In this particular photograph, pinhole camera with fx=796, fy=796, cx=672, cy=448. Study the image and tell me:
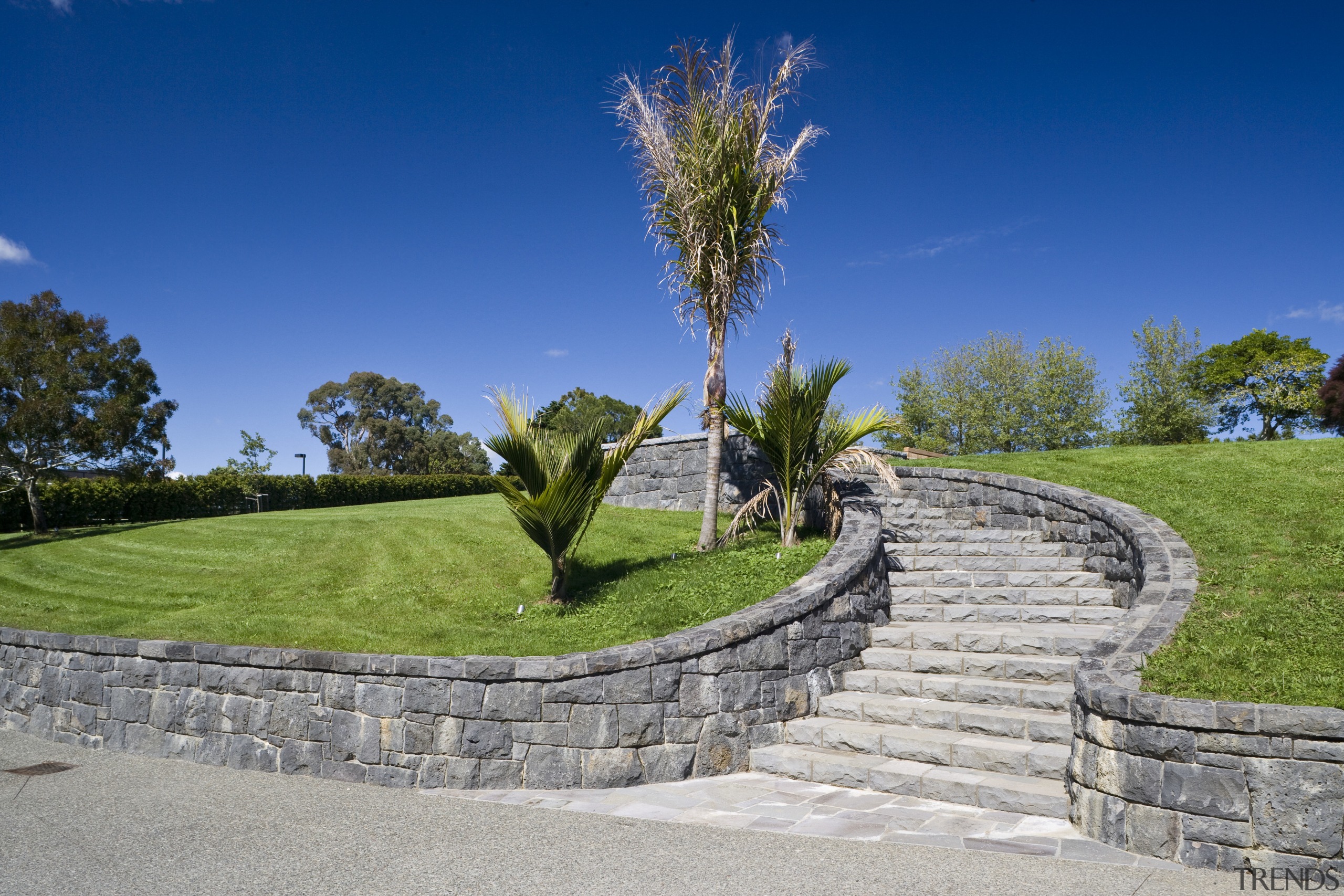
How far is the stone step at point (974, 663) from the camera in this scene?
5699mm

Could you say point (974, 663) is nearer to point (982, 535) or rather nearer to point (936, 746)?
point (936, 746)

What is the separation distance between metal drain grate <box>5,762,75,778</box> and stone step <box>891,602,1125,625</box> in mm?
7139

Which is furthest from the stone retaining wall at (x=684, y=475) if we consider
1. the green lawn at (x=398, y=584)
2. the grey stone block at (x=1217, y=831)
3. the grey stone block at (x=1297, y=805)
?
the grey stone block at (x=1297, y=805)

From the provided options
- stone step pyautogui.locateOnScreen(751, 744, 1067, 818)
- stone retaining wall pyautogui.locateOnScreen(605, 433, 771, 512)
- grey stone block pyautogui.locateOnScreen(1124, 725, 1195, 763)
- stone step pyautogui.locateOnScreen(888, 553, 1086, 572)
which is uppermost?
stone retaining wall pyautogui.locateOnScreen(605, 433, 771, 512)

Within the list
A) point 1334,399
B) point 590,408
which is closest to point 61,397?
point 590,408

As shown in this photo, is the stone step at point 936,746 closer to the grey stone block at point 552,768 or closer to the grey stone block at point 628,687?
the grey stone block at point 628,687

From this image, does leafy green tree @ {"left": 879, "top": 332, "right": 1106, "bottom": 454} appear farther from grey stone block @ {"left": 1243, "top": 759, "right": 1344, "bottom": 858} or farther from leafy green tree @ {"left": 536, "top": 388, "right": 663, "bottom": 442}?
grey stone block @ {"left": 1243, "top": 759, "right": 1344, "bottom": 858}

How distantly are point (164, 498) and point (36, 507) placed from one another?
3407 mm

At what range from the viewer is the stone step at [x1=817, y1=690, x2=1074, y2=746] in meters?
5.10

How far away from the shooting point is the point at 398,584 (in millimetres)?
8992

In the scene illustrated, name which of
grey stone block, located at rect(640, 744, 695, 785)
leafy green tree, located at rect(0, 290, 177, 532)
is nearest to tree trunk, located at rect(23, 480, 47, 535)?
leafy green tree, located at rect(0, 290, 177, 532)

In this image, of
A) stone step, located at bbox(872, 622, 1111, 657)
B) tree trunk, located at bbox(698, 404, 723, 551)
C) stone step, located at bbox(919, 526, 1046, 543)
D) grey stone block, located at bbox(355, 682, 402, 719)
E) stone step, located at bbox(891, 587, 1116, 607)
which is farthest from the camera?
tree trunk, located at bbox(698, 404, 723, 551)

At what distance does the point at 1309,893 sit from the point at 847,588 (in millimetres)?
3527

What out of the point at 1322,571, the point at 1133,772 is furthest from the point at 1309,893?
the point at 1322,571
